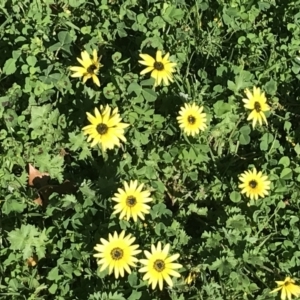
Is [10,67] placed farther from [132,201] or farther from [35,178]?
[132,201]

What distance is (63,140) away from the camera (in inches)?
150

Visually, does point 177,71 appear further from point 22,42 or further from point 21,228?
point 21,228

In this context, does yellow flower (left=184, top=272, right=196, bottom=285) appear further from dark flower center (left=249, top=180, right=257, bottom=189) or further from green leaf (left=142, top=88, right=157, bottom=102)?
green leaf (left=142, top=88, right=157, bottom=102)

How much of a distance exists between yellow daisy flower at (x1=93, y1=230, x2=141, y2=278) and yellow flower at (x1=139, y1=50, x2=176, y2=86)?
968mm

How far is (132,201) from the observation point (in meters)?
3.40

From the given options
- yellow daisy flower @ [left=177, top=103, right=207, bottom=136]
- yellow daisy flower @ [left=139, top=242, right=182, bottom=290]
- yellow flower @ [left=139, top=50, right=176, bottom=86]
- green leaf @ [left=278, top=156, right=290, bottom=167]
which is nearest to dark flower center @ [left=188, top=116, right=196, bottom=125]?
yellow daisy flower @ [left=177, top=103, right=207, bottom=136]

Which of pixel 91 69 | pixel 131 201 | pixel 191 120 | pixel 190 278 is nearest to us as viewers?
pixel 131 201

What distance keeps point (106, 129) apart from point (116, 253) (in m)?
0.69

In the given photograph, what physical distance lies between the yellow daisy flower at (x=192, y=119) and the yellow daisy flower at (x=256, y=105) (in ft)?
0.93

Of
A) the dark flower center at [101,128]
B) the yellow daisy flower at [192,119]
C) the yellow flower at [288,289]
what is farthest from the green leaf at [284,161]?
the dark flower center at [101,128]

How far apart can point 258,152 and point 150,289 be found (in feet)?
3.82

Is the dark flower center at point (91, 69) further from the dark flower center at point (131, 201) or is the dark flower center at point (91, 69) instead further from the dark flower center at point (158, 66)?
the dark flower center at point (131, 201)

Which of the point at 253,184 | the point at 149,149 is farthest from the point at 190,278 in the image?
the point at 149,149

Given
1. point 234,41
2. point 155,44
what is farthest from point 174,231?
point 234,41
